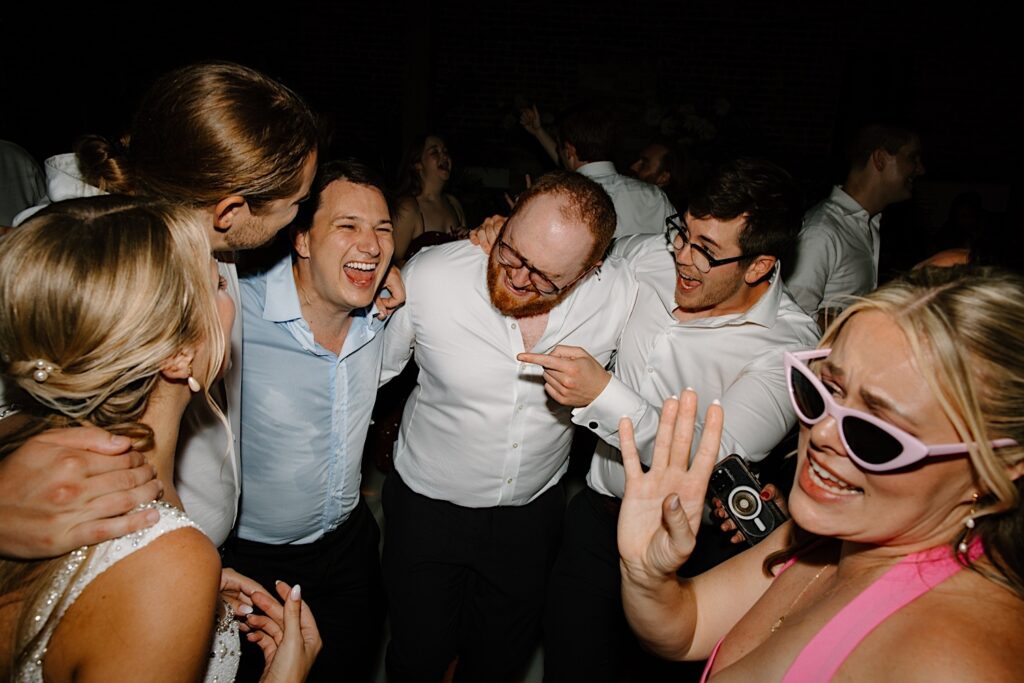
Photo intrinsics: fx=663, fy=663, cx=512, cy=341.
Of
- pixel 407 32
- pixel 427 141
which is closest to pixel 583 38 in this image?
pixel 407 32

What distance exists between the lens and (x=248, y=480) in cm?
203

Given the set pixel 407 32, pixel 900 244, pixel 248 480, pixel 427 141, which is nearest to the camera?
pixel 248 480

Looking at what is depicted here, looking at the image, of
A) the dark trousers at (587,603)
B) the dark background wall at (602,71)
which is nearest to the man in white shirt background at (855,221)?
the dark trousers at (587,603)

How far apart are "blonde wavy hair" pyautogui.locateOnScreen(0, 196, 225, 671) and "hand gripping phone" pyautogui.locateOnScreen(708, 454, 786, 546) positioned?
1334mm

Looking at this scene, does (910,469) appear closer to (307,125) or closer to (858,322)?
(858,322)

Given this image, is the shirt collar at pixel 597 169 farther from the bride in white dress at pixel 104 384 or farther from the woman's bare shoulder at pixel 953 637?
the woman's bare shoulder at pixel 953 637

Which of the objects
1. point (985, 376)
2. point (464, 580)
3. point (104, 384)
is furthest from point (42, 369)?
point (464, 580)

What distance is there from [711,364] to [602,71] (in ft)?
20.2

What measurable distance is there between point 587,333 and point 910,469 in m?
1.34

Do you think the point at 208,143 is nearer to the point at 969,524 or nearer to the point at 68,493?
the point at 68,493

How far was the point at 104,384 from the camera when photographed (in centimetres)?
106

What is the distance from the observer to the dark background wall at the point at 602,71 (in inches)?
289

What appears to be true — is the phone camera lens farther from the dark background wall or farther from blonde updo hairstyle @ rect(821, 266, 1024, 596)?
the dark background wall

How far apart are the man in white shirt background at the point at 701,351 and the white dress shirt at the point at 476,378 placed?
179 mm
